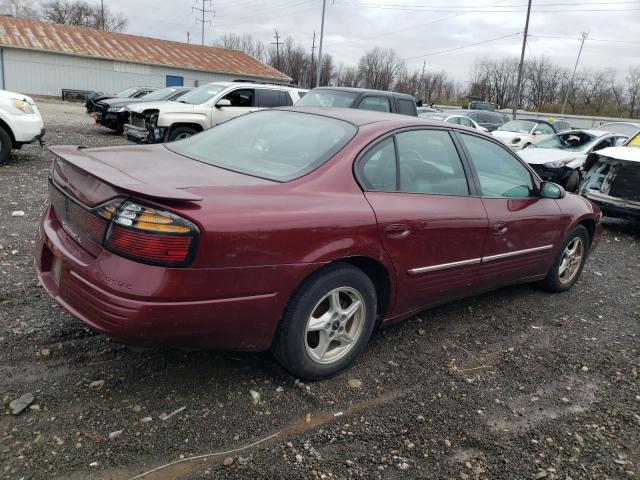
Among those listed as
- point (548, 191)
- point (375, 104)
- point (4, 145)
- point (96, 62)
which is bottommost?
point (4, 145)

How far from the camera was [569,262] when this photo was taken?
16.1 ft

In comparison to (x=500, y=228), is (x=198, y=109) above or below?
above

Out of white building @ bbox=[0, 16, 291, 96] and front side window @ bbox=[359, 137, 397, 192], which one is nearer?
front side window @ bbox=[359, 137, 397, 192]

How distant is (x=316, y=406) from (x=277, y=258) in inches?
35.5

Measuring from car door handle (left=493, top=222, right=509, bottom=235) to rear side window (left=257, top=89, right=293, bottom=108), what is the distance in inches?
359

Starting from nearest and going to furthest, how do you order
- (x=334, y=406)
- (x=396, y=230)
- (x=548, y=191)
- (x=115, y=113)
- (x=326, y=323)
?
(x=334, y=406) < (x=326, y=323) < (x=396, y=230) < (x=548, y=191) < (x=115, y=113)

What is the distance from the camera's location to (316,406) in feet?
9.15

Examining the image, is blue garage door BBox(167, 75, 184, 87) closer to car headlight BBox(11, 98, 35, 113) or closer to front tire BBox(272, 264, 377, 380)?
car headlight BBox(11, 98, 35, 113)

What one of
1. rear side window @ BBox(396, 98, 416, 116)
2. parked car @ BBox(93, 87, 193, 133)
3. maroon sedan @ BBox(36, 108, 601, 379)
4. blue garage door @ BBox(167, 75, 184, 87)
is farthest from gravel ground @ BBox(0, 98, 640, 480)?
blue garage door @ BBox(167, 75, 184, 87)

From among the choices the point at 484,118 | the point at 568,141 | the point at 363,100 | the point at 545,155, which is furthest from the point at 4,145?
the point at 484,118

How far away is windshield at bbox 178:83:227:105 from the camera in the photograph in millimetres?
11875

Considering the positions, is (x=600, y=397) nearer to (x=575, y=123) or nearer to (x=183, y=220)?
(x=183, y=220)

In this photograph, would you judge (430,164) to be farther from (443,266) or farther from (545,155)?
(545,155)

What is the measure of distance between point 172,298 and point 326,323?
0.98 metres
